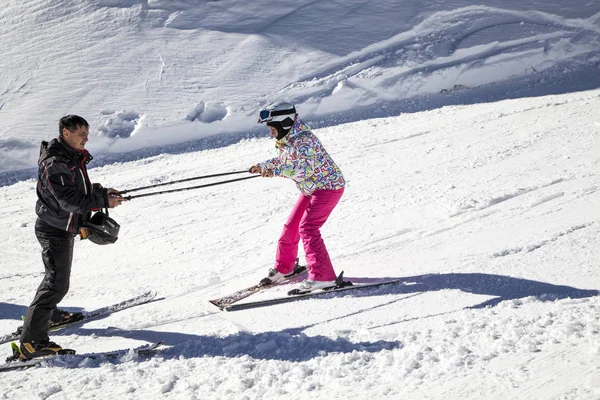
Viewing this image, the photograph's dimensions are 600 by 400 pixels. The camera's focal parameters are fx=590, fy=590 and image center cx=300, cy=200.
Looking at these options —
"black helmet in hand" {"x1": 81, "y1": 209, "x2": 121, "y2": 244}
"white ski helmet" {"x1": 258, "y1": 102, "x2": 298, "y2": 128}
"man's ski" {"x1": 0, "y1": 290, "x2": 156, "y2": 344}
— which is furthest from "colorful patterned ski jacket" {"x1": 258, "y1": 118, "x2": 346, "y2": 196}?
"man's ski" {"x1": 0, "y1": 290, "x2": 156, "y2": 344}

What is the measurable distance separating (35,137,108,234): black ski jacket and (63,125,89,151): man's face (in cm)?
3

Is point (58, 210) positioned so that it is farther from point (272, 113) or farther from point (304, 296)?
point (304, 296)

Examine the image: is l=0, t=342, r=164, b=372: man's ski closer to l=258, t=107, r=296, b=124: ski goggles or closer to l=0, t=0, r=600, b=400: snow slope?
l=0, t=0, r=600, b=400: snow slope

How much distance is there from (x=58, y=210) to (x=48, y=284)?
53 cm

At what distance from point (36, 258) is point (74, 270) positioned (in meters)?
0.61

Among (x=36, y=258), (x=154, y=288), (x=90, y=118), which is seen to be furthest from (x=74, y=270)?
(x=90, y=118)

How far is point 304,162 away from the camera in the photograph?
4.66 m

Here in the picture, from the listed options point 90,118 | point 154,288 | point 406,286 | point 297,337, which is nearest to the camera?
point 297,337

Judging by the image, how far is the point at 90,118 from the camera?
10477 mm

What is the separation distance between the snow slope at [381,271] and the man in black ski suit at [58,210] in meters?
0.32

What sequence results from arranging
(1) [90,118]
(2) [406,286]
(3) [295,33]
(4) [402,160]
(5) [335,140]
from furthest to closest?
1. (3) [295,33]
2. (1) [90,118]
3. (5) [335,140]
4. (4) [402,160]
5. (2) [406,286]

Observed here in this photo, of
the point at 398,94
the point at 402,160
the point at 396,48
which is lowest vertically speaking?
the point at 402,160

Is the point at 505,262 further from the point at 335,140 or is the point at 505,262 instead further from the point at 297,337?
the point at 335,140

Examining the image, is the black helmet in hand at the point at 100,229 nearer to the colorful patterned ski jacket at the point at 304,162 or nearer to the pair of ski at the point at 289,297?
the pair of ski at the point at 289,297
